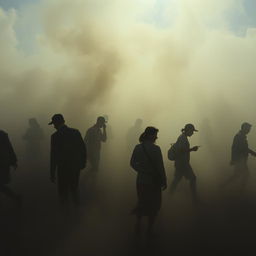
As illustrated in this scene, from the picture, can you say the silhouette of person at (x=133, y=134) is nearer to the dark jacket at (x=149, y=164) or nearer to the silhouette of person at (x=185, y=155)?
the silhouette of person at (x=185, y=155)

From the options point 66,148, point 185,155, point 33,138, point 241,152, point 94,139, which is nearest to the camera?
point 66,148

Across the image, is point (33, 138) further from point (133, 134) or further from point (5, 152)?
point (5, 152)

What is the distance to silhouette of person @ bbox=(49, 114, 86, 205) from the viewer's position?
24.2ft

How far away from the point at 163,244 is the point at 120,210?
2.19 metres

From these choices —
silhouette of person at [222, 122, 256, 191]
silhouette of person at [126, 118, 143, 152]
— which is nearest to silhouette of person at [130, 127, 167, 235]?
silhouette of person at [222, 122, 256, 191]

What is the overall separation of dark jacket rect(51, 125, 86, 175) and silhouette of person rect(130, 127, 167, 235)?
1.10 meters

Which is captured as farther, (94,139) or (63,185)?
(94,139)

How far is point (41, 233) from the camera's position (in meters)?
7.28

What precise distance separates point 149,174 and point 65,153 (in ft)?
4.80

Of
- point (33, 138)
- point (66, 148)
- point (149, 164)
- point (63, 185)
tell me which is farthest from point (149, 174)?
point (33, 138)

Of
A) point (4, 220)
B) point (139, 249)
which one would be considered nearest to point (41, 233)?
point (4, 220)

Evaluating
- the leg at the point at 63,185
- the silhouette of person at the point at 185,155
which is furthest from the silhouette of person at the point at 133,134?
the leg at the point at 63,185

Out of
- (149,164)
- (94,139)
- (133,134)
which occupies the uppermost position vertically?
(133,134)

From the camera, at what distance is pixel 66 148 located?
7.39 m
